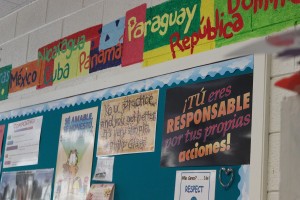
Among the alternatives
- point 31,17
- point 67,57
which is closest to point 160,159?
point 67,57

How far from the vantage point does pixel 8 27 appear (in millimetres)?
2498

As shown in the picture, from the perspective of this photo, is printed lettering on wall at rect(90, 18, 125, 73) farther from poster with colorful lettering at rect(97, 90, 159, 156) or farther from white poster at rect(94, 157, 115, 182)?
white poster at rect(94, 157, 115, 182)

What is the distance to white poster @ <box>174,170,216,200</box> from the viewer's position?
1268 mm

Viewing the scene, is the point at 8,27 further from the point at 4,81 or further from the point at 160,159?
the point at 160,159

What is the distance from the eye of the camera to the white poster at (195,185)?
1268 mm

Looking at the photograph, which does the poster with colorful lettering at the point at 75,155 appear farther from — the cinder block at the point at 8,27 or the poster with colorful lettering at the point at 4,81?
the cinder block at the point at 8,27

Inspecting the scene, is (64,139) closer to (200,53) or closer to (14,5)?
(200,53)

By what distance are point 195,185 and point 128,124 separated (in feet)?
1.19

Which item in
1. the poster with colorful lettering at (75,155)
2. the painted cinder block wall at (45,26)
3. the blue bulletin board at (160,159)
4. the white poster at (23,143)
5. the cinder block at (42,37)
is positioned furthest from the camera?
the cinder block at (42,37)

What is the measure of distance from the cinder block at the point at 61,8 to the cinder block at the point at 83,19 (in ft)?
0.09

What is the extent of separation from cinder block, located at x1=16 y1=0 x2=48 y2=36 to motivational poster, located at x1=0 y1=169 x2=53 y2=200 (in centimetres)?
68

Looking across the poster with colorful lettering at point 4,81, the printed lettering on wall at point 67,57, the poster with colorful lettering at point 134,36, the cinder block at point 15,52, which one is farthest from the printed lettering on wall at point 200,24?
the poster with colorful lettering at point 4,81

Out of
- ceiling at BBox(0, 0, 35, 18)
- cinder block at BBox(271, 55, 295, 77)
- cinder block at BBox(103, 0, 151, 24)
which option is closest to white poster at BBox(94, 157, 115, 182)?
cinder block at BBox(103, 0, 151, 24)

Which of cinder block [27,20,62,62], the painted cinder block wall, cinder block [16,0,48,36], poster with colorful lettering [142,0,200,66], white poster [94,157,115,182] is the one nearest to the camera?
poster with colorful lettering [142,0,200,66]
